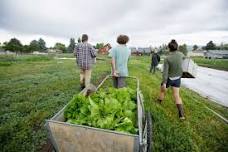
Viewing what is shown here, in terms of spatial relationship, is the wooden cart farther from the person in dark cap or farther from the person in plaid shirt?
the person in plaid shirt

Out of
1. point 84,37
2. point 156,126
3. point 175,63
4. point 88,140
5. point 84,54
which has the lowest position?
point 156,126

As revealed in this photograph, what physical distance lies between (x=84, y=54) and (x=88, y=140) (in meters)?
4.90

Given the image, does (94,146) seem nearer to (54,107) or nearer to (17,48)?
(54,107)

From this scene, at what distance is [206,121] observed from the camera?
18.7ft

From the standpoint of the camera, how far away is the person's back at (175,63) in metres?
5.32

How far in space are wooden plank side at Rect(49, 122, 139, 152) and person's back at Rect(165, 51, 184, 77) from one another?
3.49m

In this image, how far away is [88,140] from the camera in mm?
2514

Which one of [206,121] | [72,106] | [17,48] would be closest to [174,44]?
[206,121]

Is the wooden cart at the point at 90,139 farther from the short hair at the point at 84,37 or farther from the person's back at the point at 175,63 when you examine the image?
the short hair at the point at 84,37

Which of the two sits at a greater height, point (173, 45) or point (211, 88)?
point (173, 45)

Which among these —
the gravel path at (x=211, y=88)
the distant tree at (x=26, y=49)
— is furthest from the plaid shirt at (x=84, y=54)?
the distant tree at (x=26, y=49)

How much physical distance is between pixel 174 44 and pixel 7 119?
15.4 feet

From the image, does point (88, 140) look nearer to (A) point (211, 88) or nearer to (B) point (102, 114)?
(B) point (102, 114)

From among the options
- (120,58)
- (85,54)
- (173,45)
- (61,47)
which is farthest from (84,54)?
(61,47)
